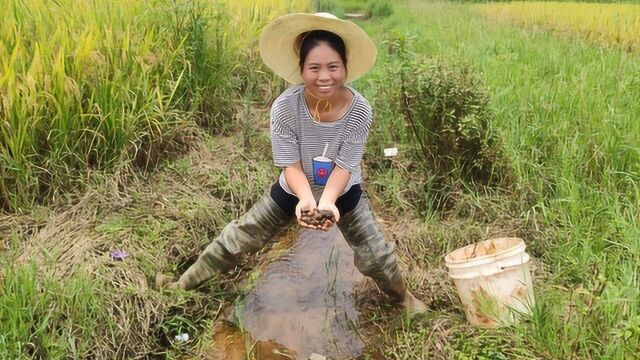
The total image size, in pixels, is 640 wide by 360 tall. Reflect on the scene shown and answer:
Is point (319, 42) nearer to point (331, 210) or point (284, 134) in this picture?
point (284, 134)

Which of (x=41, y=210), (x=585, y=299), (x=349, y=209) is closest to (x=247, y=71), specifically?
(x=41, y=210)

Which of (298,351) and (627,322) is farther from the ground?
(627,322)

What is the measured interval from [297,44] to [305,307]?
1.17 meters

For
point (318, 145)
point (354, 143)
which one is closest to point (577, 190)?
point (354, 143)

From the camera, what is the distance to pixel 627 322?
1.75 meters

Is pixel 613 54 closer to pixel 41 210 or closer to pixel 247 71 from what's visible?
pixel 247 71

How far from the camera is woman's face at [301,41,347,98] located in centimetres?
195

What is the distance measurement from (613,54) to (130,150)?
4467mm

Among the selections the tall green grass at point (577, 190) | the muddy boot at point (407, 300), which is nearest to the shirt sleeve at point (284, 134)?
the muddy boot at point (407, 300)

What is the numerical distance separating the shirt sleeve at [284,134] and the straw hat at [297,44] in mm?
181

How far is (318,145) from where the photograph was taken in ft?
7.02

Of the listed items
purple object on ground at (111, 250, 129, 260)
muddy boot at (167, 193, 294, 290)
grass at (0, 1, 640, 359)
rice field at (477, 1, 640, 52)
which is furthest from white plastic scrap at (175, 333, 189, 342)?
rice field at (477, 1, 640, 52)

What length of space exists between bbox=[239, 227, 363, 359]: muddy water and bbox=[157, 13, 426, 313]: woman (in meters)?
0.28

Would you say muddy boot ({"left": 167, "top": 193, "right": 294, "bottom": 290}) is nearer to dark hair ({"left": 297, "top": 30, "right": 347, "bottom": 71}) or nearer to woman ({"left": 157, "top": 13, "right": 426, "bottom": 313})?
woman ({"left": 157, "top": 13, "right": 426, "bottom": 313})
